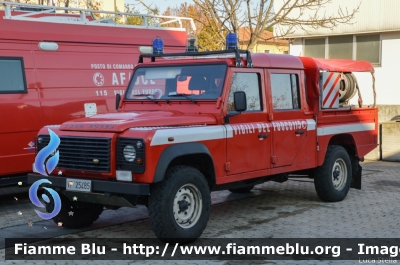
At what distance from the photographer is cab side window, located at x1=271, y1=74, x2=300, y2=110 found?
28.3ft

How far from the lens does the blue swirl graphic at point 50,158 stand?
7230mm

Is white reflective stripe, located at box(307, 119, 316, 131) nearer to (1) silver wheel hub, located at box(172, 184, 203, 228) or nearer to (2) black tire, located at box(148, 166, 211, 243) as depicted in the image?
(2) black tire, located at box(148, 166, 211, 243)

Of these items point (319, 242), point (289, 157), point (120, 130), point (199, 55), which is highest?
point (199, 55)

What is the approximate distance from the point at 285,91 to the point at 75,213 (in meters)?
3.38

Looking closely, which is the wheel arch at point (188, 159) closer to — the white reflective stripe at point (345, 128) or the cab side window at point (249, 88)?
the cab side window at point (249, 88)

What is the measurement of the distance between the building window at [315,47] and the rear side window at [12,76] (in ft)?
45.1

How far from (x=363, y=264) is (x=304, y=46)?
16354 millimetres

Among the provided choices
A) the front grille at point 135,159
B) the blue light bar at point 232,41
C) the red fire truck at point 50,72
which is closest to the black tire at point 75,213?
the front grille at point 135,159

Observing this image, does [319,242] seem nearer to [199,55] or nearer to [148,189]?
[148,189]

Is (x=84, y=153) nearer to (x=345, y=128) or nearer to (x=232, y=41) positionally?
(x=232, y=41)

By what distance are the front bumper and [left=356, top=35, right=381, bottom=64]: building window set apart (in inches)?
580

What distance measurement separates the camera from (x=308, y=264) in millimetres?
6340

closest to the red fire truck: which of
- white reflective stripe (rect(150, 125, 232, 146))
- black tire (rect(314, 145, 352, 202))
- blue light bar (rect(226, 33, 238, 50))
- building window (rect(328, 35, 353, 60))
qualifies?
blue light bar (rect(226, 33, 238, 50))

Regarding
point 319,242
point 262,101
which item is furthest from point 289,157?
point 319,242
